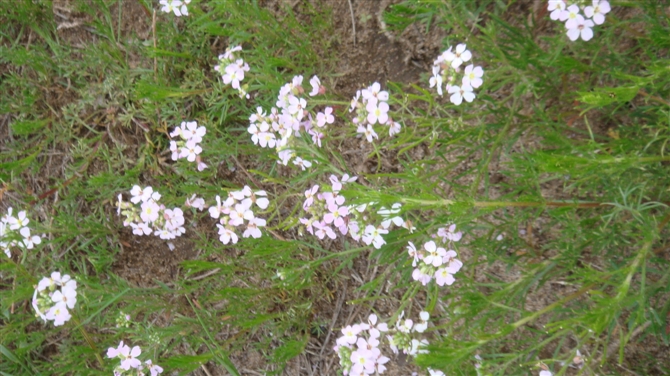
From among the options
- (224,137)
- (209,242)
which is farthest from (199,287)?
(224,137)

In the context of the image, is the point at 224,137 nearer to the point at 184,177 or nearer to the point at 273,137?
the point at 184,177

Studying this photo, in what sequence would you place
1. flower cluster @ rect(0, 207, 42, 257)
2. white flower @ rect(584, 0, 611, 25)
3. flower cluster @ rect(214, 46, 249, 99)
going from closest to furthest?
white flower @ rect(584, 0, 611, 25)
flower cluster @ rect(214, 46, 249, 99)
flower cluster @ rect(0, 207, 42, 257)

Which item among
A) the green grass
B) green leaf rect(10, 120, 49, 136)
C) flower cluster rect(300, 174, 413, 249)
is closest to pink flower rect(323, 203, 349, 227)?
flower cluster rect(300, 174, 413, 249)

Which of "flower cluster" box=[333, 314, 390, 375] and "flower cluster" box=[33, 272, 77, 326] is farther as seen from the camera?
"flower cluster" box=[33, 272, 77, 326]

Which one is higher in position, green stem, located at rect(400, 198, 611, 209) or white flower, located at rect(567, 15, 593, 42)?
white flower, located at rect(567, 15, 593, 42)

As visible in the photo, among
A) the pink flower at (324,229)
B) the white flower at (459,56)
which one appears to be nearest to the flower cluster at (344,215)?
the pink flower at (324,229)

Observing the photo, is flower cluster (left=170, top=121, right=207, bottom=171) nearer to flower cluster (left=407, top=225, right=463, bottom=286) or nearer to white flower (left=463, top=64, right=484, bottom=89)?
flower cluster (left=407, top=225, right=463, bottom=286)

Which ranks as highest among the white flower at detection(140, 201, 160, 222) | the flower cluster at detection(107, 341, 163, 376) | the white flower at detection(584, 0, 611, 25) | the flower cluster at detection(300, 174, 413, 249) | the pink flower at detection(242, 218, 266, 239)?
the white flower at detection(584, 0, 611, 25)
